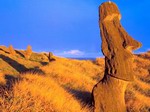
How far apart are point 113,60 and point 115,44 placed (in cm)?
72

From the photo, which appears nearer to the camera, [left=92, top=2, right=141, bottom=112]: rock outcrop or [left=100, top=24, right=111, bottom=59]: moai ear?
[left=92, top=2, right=141, bottom=112]: rock outcrop

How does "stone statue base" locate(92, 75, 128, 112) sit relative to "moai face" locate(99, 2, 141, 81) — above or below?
below

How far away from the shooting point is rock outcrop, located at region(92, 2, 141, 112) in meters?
16.0

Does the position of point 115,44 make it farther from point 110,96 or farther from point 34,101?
point 34,101

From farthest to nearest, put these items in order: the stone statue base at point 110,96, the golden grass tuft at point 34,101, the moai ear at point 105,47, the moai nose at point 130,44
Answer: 1. the moai ear at point 105,47
2. the stone statue base at point 110,96
3. the moai nose at point 130,44
4. the golden grass tuft at point 34,101

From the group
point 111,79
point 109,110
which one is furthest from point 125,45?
point 109,110

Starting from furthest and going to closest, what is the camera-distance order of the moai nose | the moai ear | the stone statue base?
the moai ear
the stone statue base
the moai nose

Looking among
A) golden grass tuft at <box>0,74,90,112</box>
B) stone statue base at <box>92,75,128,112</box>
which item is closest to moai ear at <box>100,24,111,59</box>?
stone statue base at <box>92,75,128,112</box>

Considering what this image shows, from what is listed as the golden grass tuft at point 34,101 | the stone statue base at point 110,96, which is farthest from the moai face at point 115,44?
the golden grass tuft at point 34,101

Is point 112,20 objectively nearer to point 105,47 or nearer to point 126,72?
point 105,47

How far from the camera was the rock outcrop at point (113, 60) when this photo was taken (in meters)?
16.0

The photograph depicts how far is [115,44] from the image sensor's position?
53.5 ft

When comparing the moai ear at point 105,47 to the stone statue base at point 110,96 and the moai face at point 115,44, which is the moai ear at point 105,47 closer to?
the moai face at point 115,44

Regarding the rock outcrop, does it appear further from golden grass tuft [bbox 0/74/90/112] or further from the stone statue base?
golden grass tuft [bbox 0/74/90/112]
